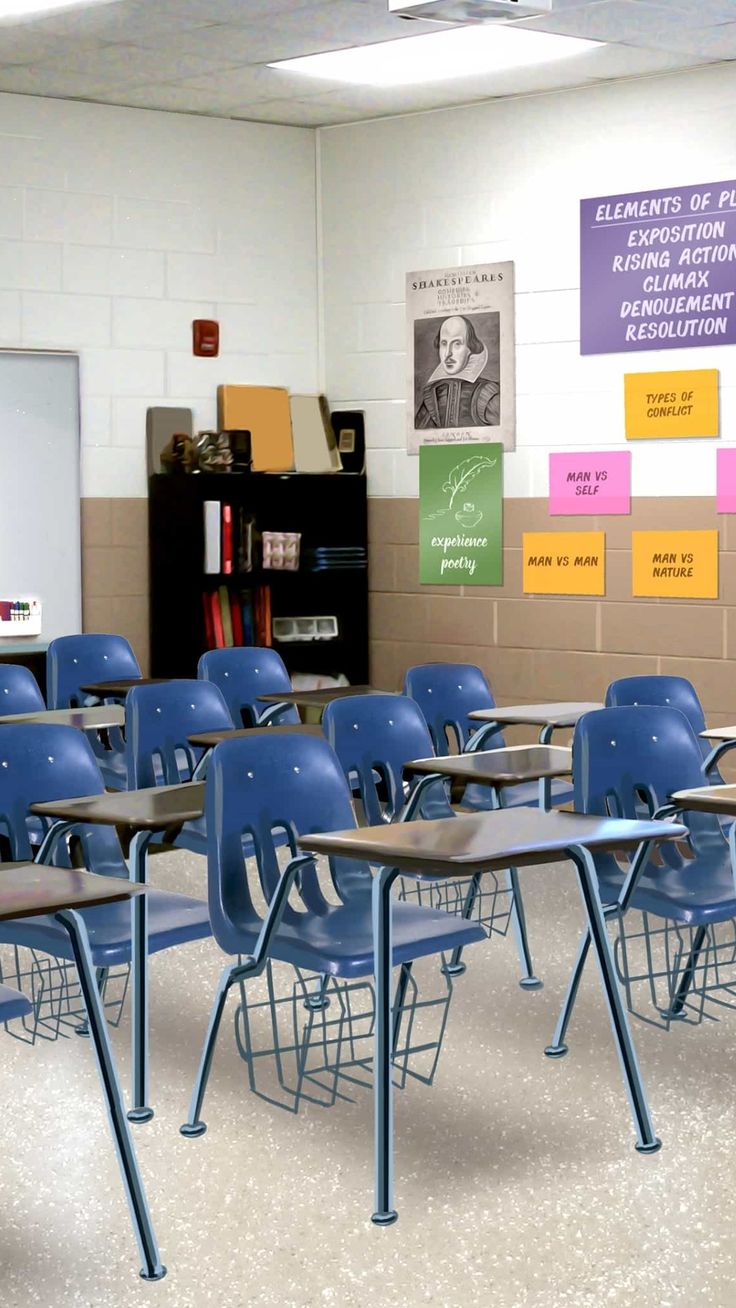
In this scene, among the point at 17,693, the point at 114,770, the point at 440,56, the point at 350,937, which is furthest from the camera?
the point at 440,56

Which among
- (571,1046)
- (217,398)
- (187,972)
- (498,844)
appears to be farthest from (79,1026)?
(217,398)

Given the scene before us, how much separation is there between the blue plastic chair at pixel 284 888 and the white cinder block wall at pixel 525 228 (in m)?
3.98

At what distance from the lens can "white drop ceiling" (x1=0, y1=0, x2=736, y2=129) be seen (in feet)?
21.8

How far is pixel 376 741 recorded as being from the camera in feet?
16.6

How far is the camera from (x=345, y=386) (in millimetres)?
9078

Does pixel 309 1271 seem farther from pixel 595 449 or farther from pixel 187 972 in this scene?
pixel 595 449

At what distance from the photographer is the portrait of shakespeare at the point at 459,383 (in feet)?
27.6

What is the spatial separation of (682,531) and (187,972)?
354cm

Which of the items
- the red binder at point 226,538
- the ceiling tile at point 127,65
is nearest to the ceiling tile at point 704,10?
the ceiling tile at point 127,65

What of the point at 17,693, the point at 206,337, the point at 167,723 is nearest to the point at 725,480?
the point at 206,337

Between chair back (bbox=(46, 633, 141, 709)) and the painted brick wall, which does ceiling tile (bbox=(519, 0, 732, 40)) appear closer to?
the painted brick wall

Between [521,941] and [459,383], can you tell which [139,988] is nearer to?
[521,941]

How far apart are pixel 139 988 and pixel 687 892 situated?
1442 millimetres

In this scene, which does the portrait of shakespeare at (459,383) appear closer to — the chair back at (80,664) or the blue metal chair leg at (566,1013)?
the chair back at (80,664)
